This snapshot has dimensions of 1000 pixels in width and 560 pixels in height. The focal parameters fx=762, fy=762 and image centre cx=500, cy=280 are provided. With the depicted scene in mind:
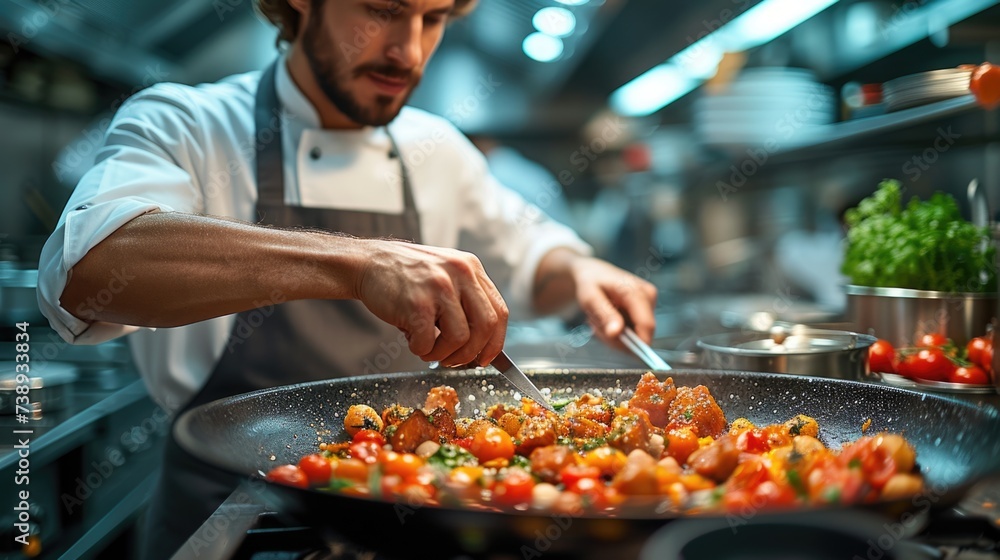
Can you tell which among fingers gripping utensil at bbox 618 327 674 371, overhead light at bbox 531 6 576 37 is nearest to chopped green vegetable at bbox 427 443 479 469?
fingers gripping utensil at bbox 618 327 674 371

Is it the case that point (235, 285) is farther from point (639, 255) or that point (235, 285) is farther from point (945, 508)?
point (639, 255)

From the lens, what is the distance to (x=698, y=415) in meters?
1.15

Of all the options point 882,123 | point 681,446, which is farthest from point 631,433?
point 882,123

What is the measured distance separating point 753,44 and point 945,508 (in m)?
2.71

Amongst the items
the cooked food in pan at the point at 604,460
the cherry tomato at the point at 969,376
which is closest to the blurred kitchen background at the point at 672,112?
the cherry tomato at the point at 969,376

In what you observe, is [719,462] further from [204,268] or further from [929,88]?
[929,88]

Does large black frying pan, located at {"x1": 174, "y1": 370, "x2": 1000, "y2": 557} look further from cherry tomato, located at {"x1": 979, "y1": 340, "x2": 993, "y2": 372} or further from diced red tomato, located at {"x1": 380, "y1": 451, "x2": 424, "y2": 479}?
cherry tomato, located at {"x1": 979, "y1": 340, "x2": 993, "y2": 372}

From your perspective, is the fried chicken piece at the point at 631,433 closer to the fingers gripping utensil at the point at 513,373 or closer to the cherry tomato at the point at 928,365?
the fingers gripping utensil at the point at 513,373

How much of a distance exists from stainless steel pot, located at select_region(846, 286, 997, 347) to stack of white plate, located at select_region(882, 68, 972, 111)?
17.3 inches

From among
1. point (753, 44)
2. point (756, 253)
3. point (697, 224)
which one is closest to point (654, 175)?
point (697, 224)

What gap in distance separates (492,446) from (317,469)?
247 millimetres

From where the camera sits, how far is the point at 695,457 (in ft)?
3.26

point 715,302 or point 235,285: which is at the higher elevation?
point 235,285

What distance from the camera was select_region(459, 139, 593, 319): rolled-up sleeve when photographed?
84.3 inches
